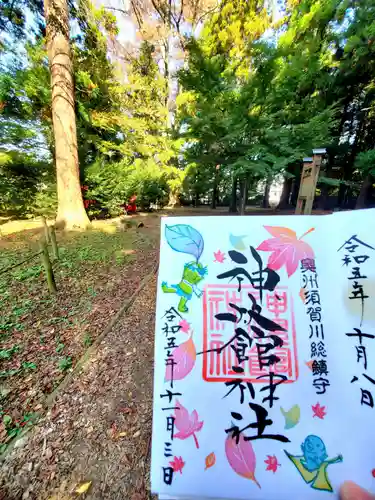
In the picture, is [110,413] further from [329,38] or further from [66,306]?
[329,38]

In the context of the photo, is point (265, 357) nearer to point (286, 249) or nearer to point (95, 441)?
point (286, 249)

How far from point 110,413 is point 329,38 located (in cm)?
1125

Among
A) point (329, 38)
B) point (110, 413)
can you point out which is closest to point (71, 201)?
point (110, 413)

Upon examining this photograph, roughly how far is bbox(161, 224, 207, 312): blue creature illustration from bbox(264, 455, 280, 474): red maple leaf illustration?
569mm

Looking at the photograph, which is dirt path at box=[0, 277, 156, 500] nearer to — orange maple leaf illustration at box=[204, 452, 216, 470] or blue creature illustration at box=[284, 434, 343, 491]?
orange maple leaf illustration at box=[204, 452, 216, 470]

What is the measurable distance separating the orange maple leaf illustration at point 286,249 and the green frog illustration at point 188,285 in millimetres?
285

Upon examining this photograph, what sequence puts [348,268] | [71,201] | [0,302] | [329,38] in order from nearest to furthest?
[348,268] < [0,302] < [71,201] < [329,38]

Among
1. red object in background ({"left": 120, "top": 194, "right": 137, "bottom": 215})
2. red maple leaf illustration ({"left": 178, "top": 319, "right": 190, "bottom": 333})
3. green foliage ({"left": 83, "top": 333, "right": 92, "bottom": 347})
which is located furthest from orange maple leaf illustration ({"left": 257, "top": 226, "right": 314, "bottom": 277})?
red object in background ({"left": 120, "top": 194, "right": 137, "bottom": 215})

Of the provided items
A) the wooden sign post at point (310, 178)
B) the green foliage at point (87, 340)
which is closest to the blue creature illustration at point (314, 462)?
the green foliage at point (87, 340)

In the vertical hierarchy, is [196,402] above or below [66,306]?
above

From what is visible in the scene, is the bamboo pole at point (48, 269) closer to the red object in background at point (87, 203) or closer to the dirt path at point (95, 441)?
the dirt path at point (95, 441)

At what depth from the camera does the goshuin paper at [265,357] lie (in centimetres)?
72

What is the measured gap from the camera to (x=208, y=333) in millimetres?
856

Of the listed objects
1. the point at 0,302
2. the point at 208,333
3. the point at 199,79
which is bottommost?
the point at 0,302
